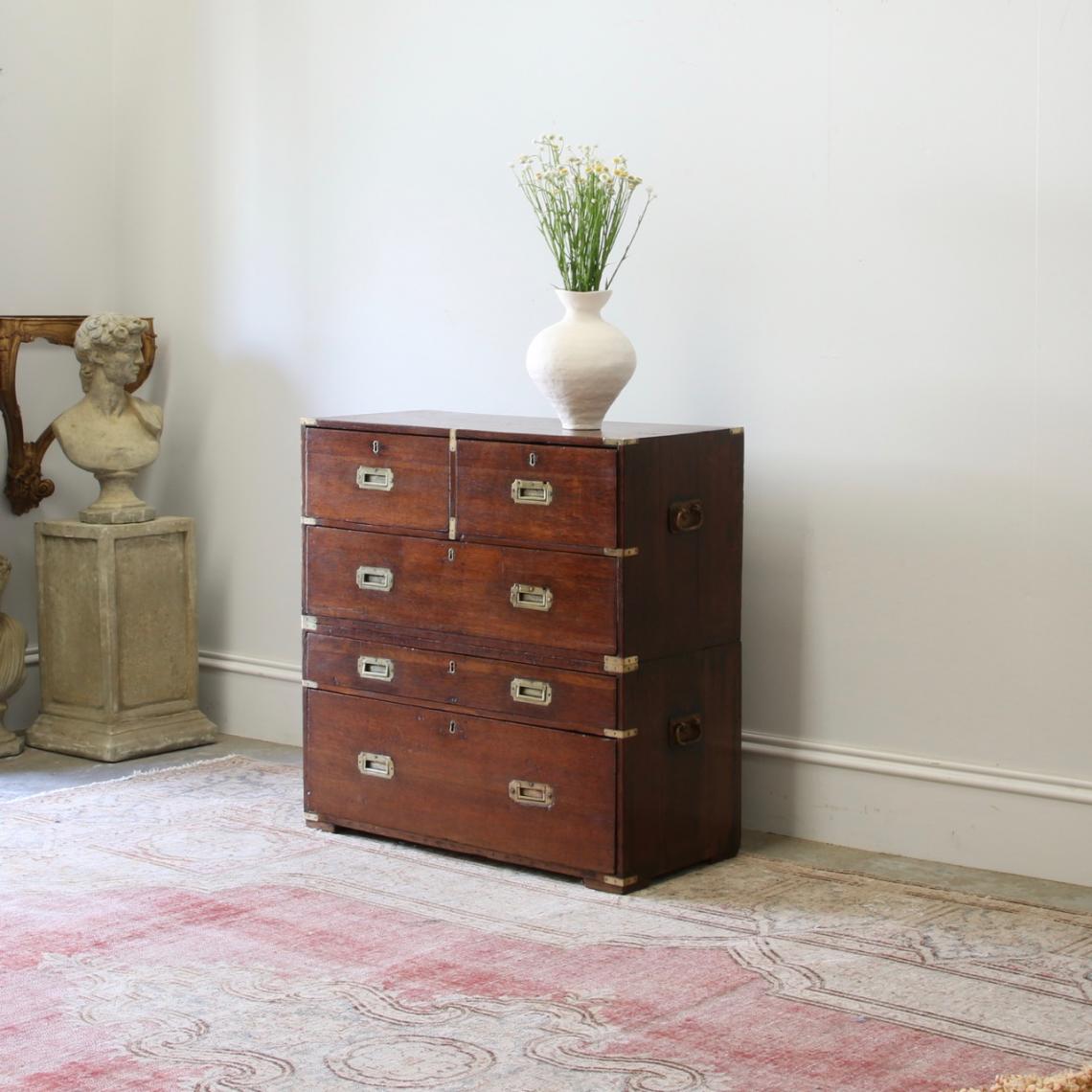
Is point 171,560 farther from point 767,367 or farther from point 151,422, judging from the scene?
point 767,367

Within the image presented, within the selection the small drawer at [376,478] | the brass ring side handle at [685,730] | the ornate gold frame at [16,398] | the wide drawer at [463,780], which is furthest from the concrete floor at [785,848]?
the small drawer at [376,478]

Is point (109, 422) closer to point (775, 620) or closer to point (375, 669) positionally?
point (375, 669)

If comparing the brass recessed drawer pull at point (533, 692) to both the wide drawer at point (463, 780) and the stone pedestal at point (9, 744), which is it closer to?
the wide drawer at point (463, 780)

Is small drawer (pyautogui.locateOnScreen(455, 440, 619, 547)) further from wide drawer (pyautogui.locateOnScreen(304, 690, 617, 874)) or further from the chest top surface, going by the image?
wide drawer (pyautogui.locateOnScreen(304, 690, 617, 874))

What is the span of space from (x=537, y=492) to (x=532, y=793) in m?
0.62

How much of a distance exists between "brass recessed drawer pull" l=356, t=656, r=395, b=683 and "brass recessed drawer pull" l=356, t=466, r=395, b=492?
0.38 meters

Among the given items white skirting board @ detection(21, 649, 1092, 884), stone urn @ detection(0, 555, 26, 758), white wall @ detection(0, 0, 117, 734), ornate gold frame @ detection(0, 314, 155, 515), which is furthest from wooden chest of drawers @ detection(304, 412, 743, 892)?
white wall @ detection(0, 0, 117, 734)

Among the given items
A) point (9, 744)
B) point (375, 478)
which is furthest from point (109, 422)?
point (375, 478)

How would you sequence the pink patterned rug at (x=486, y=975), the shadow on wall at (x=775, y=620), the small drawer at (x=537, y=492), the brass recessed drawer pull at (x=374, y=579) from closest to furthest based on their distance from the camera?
the pink patterned rug at (x=486, y=975), the small drawer at (x=537, y=492), the brass recessed drawer pull at (x=374, y=579), the shadow on wall at (x=775, y=620)

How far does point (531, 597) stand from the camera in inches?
136

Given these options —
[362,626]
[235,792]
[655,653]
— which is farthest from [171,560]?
[655,653]

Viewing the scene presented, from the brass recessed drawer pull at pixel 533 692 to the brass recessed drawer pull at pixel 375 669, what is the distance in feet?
1.11

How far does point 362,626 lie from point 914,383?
4.30ft

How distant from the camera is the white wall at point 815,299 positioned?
3.44 metres
